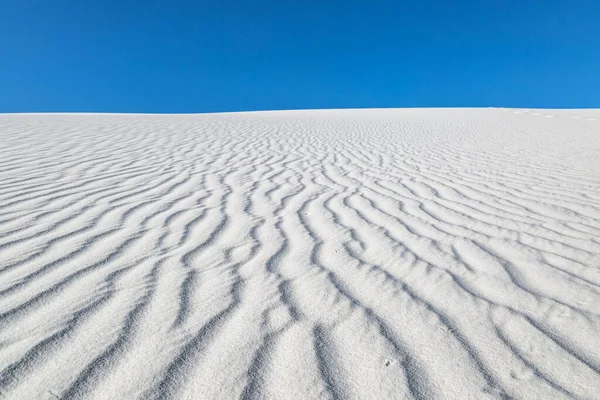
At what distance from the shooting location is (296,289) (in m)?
2.34

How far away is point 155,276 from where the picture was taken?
2.46 meters

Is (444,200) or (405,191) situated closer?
(444,200)

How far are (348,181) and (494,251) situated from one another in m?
2.67

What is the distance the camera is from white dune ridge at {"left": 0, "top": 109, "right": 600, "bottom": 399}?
5.34 ft

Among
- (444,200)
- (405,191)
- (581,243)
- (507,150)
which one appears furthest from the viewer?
(507,150)

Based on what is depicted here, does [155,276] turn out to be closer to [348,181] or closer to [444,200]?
[444,200]

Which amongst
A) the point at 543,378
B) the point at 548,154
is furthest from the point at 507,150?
the point at 543,378

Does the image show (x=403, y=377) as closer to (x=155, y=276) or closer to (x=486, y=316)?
(x=486, y=316)

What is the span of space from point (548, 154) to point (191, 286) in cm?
767

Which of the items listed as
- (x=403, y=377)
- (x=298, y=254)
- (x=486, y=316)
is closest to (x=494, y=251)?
(x=486, y=316)

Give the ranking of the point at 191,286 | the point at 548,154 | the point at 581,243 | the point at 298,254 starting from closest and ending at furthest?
the point at 191,286, the point at 298,254, the point at 581,243, the point at 548,154

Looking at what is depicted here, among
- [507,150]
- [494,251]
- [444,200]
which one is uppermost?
[494,251]

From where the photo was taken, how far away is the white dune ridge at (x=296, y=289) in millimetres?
1629

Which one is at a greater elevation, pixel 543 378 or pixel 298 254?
pixel 543 378
